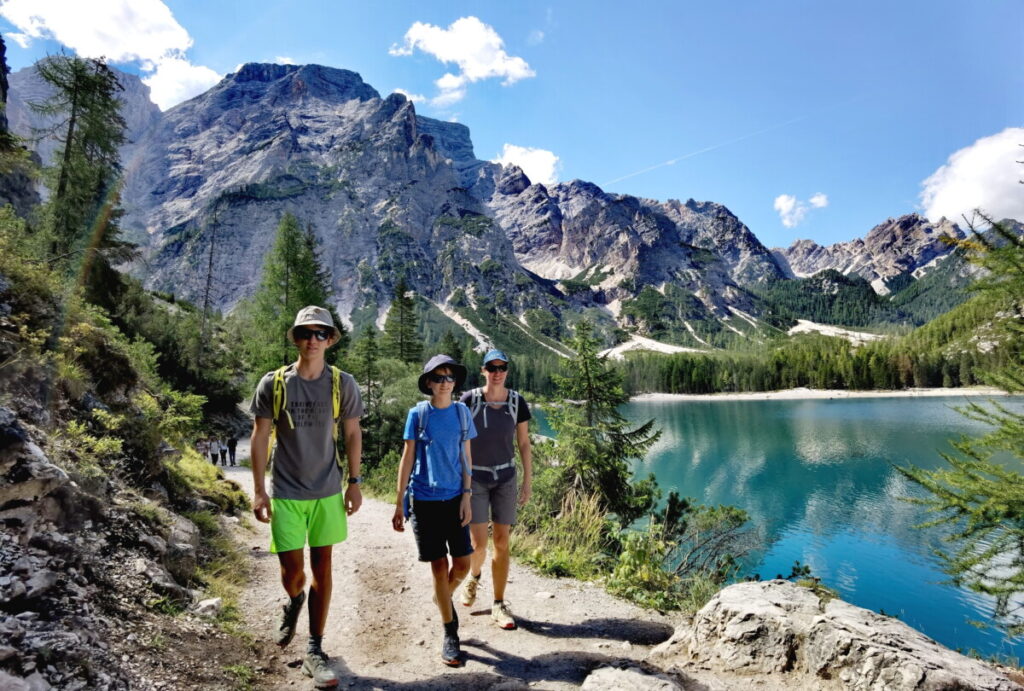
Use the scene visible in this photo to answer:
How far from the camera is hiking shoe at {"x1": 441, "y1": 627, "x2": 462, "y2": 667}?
3.89 metres

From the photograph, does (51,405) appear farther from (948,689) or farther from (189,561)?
(948,689)

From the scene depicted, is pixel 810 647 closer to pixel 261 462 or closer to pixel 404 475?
pixel 404 475

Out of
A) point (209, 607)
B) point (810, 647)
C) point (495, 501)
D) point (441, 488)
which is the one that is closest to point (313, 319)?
point (441, 488)

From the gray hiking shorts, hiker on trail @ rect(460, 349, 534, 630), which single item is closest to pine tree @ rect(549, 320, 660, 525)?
hiker on trail @ rect(460, 349, 534, 630)

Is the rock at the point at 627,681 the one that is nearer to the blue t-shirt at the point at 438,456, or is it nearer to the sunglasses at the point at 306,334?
the blue t-shirt at the point at 438,456

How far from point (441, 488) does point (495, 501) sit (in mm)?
839

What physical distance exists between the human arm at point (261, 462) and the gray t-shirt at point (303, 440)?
65 mm

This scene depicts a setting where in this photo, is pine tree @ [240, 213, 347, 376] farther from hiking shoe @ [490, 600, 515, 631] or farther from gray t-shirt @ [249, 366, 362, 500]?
gray t-shirt @ [249, 366, 362, 500]

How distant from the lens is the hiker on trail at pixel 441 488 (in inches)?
156

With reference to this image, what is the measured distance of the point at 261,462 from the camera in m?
3.52

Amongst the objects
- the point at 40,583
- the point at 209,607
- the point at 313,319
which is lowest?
the point at 209,607

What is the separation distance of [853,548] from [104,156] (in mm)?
33547

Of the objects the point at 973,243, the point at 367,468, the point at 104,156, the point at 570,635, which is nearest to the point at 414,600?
the point at 570,635

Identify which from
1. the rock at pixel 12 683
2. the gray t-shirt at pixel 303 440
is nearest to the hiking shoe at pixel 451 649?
the gray t-shirt at pixel 303 440
